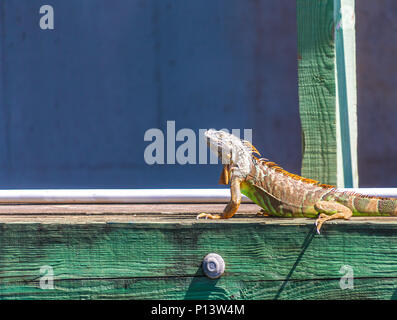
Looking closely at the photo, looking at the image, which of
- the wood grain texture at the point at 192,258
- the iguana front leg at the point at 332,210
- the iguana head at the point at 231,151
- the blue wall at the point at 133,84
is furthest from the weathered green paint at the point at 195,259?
the blue wall at the point at 133,84

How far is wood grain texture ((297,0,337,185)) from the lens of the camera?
12.1ft

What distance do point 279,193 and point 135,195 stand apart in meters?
0.90

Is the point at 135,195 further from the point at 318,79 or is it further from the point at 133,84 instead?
the point at 133,84

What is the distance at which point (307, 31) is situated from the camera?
3711mm

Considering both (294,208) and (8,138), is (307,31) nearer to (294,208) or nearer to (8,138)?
(294,208)

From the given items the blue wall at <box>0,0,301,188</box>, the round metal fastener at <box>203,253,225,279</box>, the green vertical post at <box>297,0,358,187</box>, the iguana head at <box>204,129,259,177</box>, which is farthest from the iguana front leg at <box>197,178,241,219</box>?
the blue wall at <box>0,0,301,188</box>

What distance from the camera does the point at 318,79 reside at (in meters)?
3.70

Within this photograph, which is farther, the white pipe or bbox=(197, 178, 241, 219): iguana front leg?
the white pipe

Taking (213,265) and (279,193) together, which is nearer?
(213,265)

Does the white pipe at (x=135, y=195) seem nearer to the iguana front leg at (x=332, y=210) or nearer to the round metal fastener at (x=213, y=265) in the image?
the iguana front leg at (x=332, y=210)

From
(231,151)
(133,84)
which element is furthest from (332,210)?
(133,84)

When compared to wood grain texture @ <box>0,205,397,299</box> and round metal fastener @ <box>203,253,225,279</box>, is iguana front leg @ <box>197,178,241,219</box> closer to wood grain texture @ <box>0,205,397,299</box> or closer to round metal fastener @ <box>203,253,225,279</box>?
wood grain texture @ <box>0,205,397,299</box>

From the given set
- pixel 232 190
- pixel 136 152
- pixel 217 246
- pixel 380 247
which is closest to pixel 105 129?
pixel 136 152

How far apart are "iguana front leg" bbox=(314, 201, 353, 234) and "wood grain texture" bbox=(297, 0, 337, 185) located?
0.36 m
